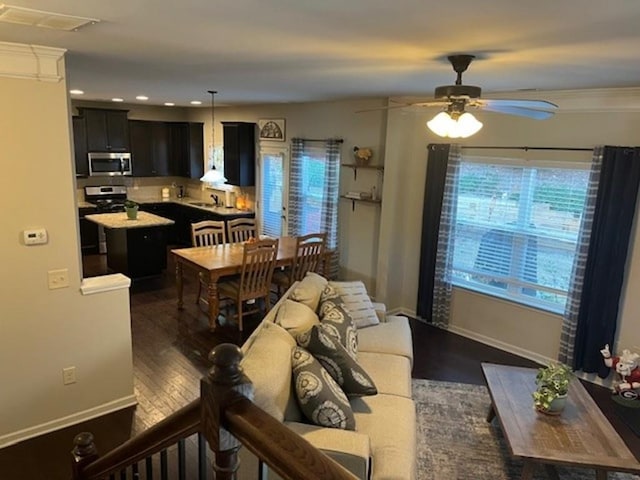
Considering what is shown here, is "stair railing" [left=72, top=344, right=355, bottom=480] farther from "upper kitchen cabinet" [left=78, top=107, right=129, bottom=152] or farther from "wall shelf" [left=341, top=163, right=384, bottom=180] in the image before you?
"upper kitchen cabinet" [left=78, top=107, right=129, bottom=152]

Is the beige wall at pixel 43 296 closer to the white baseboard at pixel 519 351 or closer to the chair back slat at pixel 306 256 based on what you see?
the chair back slat at pixel 306 256

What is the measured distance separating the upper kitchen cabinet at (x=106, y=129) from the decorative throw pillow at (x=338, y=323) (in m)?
6.34

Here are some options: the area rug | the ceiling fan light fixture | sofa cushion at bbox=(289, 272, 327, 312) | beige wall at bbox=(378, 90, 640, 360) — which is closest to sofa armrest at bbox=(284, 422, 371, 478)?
the area rug

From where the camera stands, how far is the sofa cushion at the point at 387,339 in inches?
148

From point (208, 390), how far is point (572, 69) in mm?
3265

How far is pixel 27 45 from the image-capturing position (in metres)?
2.88

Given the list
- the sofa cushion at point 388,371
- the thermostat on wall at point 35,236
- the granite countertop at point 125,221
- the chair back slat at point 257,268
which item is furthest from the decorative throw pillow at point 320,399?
the granite countertop at point 125,221

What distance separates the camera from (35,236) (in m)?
3.14

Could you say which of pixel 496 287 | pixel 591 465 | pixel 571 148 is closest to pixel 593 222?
pixel 571 148

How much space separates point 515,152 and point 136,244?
5213mm

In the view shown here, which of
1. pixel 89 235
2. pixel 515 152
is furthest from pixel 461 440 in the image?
pixel 89 235

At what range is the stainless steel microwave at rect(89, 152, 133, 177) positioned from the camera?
8195mm

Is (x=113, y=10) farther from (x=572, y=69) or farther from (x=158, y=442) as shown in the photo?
(x=572, y=69)

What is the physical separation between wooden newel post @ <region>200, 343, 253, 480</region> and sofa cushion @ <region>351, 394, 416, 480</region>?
1657 millimetres
